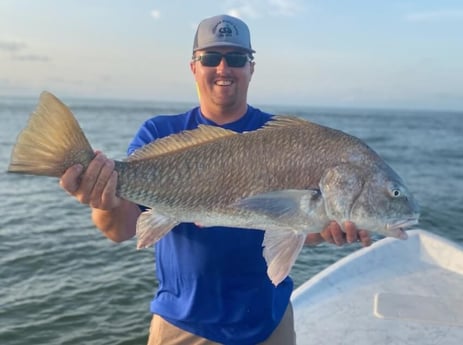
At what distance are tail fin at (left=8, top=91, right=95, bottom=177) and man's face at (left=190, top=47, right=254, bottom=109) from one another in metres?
1.05

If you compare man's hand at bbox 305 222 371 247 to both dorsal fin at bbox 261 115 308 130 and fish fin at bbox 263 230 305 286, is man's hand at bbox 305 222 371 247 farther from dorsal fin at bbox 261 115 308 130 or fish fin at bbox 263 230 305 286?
dorsal fin at bbox 261 115 308 130

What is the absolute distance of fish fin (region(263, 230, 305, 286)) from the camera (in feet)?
10.9

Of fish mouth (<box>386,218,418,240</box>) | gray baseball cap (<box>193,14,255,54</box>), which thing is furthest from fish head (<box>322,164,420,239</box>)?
gray baseball cap (<box>193,14,255,54</box>)

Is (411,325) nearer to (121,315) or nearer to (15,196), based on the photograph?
(121,315)

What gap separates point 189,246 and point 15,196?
1554 cm

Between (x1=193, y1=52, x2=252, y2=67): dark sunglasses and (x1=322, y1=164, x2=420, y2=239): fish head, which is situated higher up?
(x1=193, y1=52, x2=252, y2=67): dark sunglasses

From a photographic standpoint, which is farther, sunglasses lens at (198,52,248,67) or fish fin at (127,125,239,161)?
sunglasses lens at (198,52,248,67)

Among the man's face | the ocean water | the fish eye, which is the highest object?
the man's face

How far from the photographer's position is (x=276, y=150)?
11.3 feet

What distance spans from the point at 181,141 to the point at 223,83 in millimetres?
640

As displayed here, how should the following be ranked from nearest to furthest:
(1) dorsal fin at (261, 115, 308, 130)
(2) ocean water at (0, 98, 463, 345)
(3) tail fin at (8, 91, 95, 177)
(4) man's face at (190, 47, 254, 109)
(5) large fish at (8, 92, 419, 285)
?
(3) tail fin at (8, 91, 95, 177)
(5) large fish at (8, 92, 419, 285)
(1) dorsal fin at (261, 115, 308, 130)
(4) man's face at (190, 47, 254, 109)
(2) ocean water at (0, 98, 463, 345)

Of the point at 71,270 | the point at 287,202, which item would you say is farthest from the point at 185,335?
the point at 71,270

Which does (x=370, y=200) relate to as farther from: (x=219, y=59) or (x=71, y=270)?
(x=71, y=270)

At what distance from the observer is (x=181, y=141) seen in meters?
3.54
